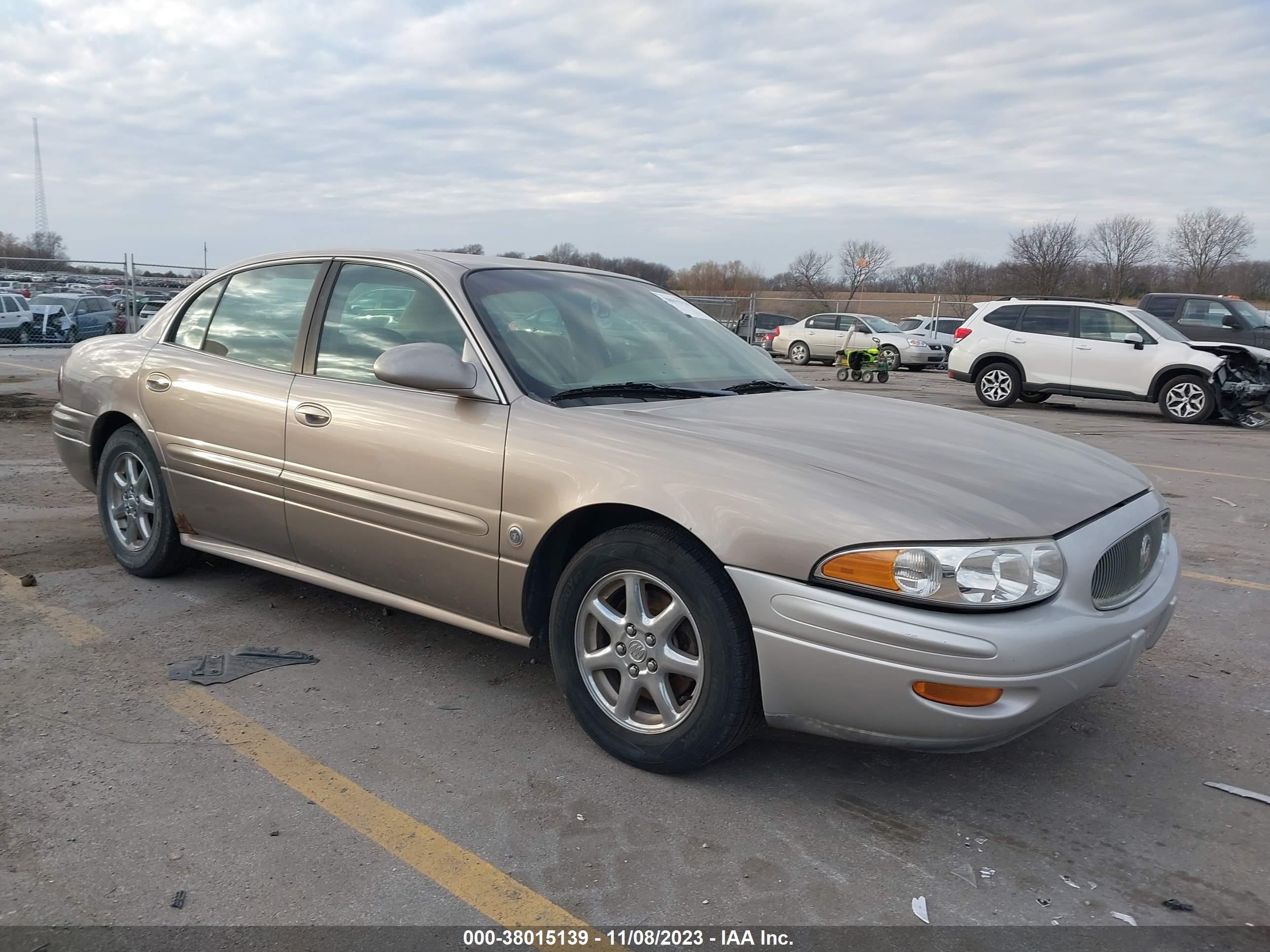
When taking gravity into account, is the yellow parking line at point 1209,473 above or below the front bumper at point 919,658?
below

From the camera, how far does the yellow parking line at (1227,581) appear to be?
491cm

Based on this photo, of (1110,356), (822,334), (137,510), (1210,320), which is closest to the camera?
(137,510)

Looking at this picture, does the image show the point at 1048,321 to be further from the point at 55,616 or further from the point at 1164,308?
the point at 55,616

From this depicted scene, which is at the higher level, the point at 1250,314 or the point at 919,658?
the point at 1250,314

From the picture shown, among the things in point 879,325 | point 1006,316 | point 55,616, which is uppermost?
point 1006,316

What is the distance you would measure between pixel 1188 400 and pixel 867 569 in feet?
41.7

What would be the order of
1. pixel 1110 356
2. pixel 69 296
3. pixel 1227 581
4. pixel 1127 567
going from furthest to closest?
1. pixel 69 296
2. pixel 1110 356
3. pixel 1227 581
4. pixel 1127 567

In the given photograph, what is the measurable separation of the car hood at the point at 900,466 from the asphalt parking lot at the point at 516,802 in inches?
4.1

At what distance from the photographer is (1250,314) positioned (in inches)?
654

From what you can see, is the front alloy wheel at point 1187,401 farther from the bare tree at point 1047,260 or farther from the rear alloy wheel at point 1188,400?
the bare tree at point 1047,260

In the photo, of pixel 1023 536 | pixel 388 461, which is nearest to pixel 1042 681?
pixel 1023 536

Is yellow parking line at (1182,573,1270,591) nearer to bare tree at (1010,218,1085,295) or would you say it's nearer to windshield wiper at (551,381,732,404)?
windshield wiper at (551,381,732,404)

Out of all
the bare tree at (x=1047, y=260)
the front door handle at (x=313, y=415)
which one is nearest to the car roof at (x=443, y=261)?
the front door handle at (x=313, y=415)

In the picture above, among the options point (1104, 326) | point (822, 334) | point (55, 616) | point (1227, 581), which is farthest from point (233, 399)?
point (822, 334)
